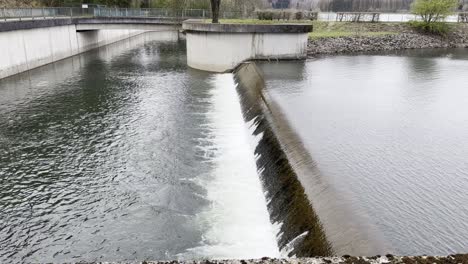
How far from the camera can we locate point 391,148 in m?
10.2

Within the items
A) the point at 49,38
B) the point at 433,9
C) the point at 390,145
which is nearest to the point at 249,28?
the point at 49,38

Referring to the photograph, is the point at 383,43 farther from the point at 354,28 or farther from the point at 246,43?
the point at 246,43

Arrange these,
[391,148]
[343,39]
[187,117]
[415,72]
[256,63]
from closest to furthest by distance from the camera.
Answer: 1. [391,148]
2. [187,117]
3. [415,72]
4. [256,63]
5. [343,39]

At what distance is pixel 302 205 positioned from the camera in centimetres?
744

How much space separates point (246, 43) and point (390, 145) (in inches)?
618

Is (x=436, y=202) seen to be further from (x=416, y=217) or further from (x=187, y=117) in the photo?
(x=187, y=117)

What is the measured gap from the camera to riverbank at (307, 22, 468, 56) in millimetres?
29188

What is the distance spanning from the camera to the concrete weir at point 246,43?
24.3 m

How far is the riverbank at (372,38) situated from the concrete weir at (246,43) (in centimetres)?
307

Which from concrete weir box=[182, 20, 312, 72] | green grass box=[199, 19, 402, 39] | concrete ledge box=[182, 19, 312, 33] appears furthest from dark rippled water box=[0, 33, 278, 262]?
green grass box=[199, 19, 402, 39]

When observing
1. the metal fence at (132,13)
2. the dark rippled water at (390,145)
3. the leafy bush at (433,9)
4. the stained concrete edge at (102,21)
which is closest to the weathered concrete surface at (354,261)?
the dark rippled water at (390,145)

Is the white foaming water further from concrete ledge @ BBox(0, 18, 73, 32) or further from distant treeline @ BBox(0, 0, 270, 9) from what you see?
distant treeline @ BBox(0, 0, 270, 9)

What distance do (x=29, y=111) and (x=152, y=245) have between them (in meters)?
11.3

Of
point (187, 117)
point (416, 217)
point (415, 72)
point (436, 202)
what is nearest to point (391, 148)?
point (436, 202)
